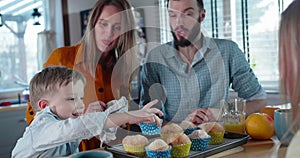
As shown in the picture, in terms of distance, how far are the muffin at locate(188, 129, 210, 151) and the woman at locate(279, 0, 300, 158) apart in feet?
0.74

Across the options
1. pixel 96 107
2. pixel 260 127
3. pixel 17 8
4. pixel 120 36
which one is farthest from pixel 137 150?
pixel 17 8

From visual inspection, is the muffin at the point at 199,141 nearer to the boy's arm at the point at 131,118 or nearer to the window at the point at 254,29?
the boy's arm at the point at 131,118

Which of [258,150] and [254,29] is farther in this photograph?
[254,29]

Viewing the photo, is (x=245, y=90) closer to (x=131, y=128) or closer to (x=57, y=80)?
(x=131, y=128)

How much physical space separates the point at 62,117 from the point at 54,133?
138 millimetres

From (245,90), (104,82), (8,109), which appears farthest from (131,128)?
→ (8,109)

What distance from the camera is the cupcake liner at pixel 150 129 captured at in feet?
3.22

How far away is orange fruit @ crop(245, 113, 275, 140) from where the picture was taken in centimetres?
99

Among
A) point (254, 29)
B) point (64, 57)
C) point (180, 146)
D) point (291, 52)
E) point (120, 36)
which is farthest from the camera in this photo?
point (254, 29)

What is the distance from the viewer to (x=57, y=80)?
3.35 feet

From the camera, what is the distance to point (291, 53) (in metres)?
0.71

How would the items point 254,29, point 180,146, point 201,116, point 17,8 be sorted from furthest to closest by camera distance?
point 17,8, point 254,29, point 201,116, point 180,146

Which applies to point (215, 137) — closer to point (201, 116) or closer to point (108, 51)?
point (201, 116)

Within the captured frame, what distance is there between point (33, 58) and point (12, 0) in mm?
546
